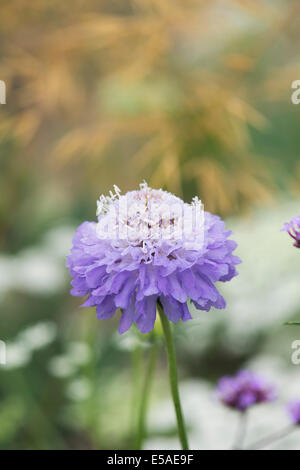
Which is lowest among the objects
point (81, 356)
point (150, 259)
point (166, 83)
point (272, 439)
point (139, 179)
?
point (272, 439)

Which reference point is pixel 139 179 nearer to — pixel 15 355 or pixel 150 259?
pixel 15 355

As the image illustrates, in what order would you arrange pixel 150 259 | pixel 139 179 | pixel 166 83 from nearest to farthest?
1. pixel 150 259
2. pixel 166 83
3. pixel 139 179

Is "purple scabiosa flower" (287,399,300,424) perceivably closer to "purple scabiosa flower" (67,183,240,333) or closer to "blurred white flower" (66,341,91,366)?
"purple scabiosa flower" (67,183,240,333)

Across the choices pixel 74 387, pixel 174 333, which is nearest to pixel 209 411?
pixel 74 387

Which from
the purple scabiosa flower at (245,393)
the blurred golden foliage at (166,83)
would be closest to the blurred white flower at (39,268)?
the blurred golden foliage at (166,83)

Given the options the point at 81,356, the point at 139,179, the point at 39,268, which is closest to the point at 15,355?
the point at 81,356

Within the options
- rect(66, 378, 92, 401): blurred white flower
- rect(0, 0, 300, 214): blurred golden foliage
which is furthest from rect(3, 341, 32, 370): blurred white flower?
rect(0, 0, 300, 214): blurred golden foliage

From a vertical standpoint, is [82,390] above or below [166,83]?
below
